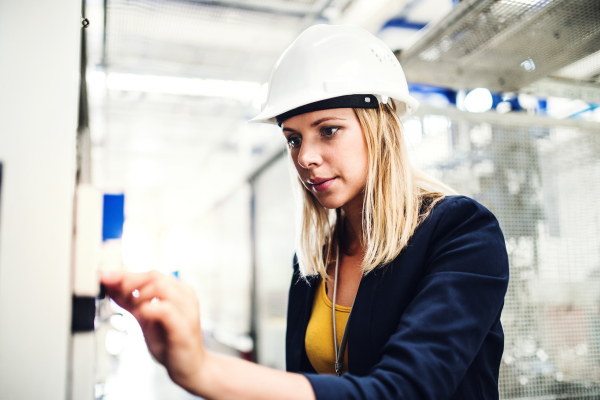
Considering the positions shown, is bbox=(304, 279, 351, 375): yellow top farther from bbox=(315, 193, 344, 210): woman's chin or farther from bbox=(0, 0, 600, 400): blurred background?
bbox=(0, 0, 600, 400): blurred background

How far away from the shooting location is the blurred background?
0.48 metres

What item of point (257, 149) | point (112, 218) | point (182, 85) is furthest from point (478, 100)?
point (257, 149)

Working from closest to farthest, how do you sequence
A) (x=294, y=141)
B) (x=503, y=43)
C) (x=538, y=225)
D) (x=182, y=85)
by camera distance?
(x=294, y=141), (x=503, y=43), (x=538, y=225), (x=182, y=85)

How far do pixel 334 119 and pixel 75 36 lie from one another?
601 millimetres

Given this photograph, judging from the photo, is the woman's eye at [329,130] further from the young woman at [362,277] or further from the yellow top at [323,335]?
the yellow top at [323,335]

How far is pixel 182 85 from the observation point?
4.68m

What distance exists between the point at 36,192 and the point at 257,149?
548cm

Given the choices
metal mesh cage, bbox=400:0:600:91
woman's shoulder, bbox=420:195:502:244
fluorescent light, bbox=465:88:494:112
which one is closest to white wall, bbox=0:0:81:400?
woman's shoulder, bbox=420:195:502:244

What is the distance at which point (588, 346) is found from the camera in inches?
84.9

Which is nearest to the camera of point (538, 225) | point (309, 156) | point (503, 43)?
point (309, 156)

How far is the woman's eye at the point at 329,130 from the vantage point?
100 centimetres

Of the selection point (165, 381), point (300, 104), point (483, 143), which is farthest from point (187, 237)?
point (300, 104)

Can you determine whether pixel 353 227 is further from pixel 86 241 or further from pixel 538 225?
pixel 538 225

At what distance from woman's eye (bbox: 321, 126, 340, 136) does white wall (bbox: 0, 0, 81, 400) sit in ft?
1.94
